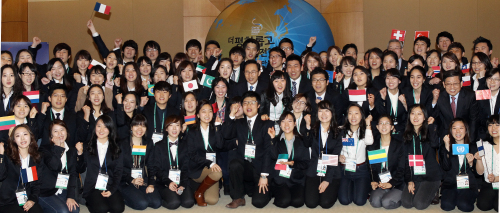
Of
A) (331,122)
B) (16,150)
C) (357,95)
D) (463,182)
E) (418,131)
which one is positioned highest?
(357,95)

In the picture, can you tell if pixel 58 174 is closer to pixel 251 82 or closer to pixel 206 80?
pixel 206 80

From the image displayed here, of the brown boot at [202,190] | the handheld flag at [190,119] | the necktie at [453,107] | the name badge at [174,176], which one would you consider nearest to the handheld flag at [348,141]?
the necktie at [453,107]

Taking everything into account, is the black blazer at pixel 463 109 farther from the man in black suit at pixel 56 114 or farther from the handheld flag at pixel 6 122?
the handheld flag at pixel 6 122

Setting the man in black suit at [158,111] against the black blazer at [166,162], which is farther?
the man in black suit at [158,111]

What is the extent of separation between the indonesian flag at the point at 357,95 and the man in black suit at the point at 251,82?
3.82ft

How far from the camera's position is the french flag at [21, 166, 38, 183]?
450 centimetres

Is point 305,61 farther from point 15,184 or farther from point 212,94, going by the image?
point 15,184

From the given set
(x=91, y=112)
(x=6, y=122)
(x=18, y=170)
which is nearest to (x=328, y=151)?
(x=91, y=112)

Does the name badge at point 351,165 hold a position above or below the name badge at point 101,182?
above

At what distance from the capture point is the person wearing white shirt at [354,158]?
198 inches

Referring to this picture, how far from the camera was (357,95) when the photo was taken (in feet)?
17.8

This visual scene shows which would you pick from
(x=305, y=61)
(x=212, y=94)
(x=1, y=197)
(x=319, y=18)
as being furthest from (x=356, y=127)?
(x=1, y=197)

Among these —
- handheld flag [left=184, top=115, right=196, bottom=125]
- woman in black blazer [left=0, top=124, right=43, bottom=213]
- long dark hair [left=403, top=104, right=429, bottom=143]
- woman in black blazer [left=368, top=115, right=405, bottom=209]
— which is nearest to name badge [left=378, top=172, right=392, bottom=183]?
woman in black blazer [left=368, top=115, right=405, bottom=209]

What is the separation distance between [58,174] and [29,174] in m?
0.28
